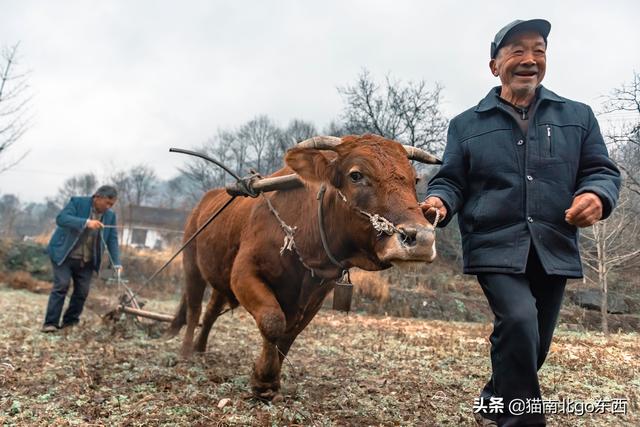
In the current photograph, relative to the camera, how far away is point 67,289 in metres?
A: 7.60

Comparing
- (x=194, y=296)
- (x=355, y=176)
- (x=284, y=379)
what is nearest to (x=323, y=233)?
(x=355, y=176)

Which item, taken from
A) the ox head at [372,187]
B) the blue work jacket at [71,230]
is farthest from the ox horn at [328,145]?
the blue work jacket at [71,230]

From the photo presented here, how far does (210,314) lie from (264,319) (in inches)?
102

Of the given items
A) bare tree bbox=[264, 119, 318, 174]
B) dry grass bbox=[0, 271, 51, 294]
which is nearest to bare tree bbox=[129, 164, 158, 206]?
bare tree bbox=[264, 119, 318, 174]

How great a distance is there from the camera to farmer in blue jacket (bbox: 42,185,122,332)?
746 centimetres

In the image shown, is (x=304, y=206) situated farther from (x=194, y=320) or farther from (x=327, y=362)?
(x=194, y=320)

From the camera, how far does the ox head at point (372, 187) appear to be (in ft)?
9.34

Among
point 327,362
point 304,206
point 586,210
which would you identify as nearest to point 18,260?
point 327,362

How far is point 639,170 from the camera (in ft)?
34.0

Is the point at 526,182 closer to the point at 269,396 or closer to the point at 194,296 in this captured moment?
the point at 269,396

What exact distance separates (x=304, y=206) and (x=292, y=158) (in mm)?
625

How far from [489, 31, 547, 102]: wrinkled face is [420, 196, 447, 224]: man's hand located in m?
0.80

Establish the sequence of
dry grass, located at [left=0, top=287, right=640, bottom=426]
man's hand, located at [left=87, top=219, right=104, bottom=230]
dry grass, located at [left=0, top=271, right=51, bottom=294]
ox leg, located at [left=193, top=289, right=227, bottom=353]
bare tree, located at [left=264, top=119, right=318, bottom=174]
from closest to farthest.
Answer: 1. dry grass, located at [left=0, top=287, right=640, bottom=426]
2. ox leg, located at [left=193, top=289, right=227, bottom=353]
3. man's hand, located at [left=87, top=219, right=104, bottom=230]
4. dry grass, located at [left=0, top=271, right=51, bottom=294]
5. bare tree, located at [left=264, top=119, right=318, bottom=174]

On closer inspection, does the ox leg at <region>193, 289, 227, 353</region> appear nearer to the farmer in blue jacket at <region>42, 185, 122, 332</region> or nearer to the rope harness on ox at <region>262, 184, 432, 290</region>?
the rope harness on ox at <region>262, 184, 432, 290</region>
